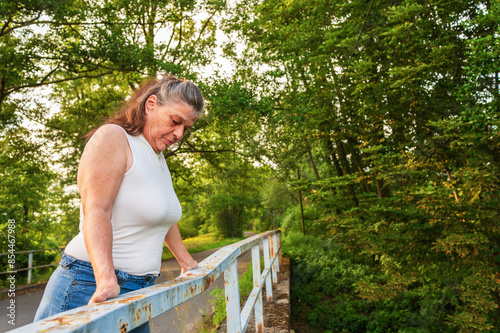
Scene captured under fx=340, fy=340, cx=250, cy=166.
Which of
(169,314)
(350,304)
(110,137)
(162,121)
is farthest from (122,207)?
(350,304)

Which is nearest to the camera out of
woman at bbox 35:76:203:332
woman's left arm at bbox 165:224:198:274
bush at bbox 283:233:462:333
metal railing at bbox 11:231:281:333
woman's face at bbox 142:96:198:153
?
metal railing at bbox 11:231:281:333

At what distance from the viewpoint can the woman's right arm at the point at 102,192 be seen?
1119 mm

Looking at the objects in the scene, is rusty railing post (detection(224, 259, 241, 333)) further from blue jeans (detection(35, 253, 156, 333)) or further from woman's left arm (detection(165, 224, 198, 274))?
blue jeans (detection(35, 253, 156, 333))

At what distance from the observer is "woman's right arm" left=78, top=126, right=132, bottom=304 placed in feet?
3.67

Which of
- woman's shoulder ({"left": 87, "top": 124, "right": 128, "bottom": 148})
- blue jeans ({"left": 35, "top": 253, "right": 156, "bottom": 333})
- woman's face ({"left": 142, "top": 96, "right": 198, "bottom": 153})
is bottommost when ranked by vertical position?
blue jeans ({"left": 35, "top": 253, "right": 156, "bottom": 333})

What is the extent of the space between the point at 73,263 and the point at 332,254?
11.3 metres

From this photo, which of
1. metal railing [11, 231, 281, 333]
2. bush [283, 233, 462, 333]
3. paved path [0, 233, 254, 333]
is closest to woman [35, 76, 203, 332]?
metal railing [11, 231, 281, 333]

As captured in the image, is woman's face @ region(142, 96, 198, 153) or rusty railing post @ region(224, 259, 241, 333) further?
rusty railing post @ region(224, 259, 241, 333)

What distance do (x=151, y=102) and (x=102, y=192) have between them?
24.2 inches

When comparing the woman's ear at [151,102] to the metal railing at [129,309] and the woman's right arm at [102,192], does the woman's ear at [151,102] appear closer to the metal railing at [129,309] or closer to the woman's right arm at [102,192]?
the woman's right arm at [102,192]

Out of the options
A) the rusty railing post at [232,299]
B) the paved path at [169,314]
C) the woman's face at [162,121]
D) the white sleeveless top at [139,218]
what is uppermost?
the woman's face at [162,121]

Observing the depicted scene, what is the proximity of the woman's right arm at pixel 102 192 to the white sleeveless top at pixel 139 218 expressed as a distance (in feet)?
0.21

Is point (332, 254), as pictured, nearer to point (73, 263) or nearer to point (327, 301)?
point (327, 301)

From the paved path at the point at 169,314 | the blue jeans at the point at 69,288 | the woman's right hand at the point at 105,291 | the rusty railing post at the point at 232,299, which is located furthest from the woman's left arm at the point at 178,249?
the paved path at the point at 169,314
